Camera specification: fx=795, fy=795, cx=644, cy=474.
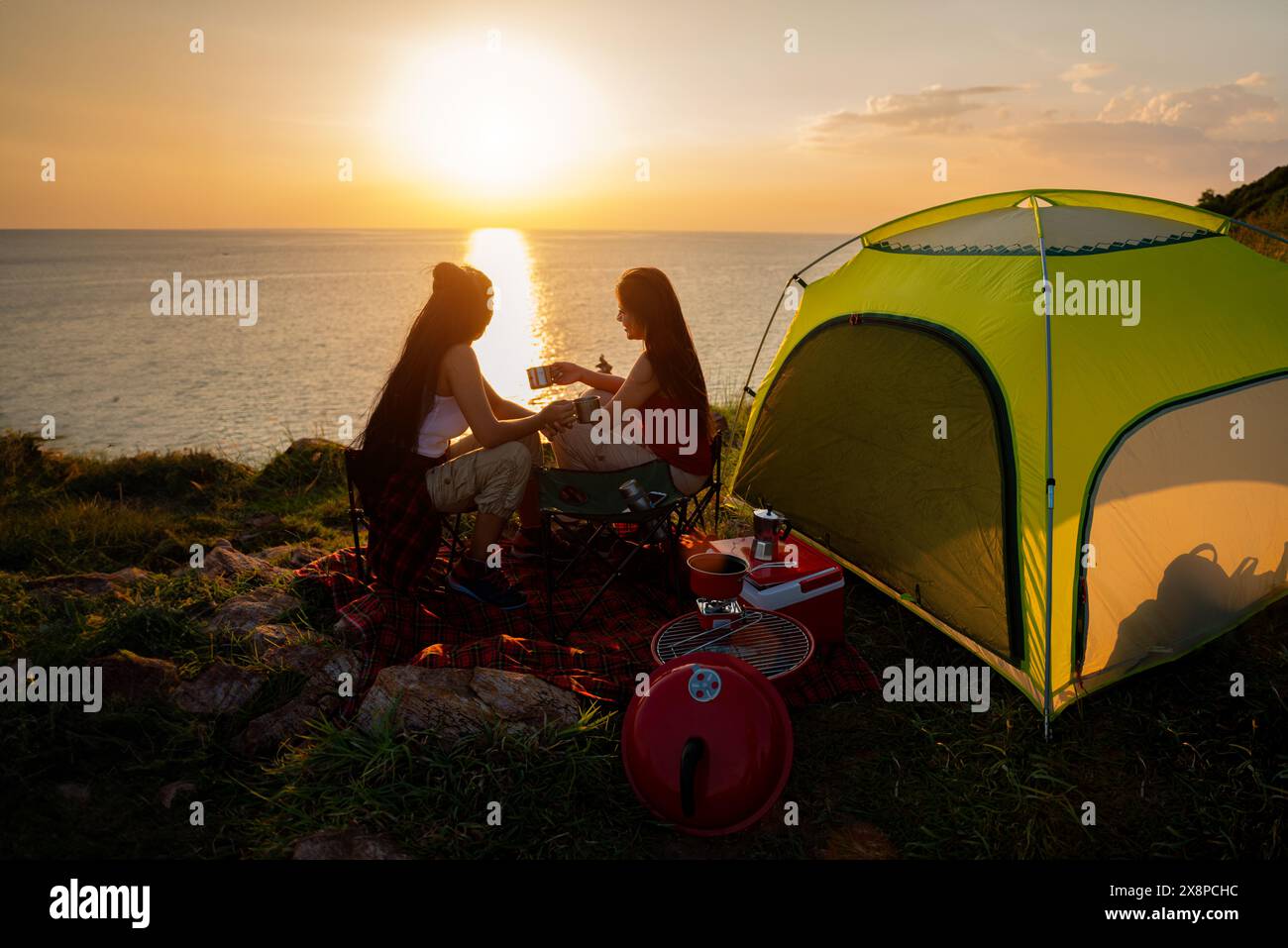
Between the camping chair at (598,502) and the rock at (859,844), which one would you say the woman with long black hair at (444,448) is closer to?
the camping chair at (598,502)

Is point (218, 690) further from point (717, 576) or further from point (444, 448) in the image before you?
point (717, 576)

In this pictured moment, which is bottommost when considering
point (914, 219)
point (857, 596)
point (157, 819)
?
point (157, 819)

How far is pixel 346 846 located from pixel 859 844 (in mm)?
1823

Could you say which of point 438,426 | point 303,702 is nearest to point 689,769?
point 303,702

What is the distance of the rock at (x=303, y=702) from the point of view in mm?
3350

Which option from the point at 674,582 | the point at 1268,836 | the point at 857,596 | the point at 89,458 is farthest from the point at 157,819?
the point at 89,458

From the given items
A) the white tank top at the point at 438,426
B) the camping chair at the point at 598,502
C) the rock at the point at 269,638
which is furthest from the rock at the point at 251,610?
the camping chair at the point at 598,502

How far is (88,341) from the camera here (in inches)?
1173

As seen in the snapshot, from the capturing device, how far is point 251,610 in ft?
13.7

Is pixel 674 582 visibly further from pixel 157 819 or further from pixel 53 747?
pixel 53 747

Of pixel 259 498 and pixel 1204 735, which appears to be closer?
pixel 1204 735

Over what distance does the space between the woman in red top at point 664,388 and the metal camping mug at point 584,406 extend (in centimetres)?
23
